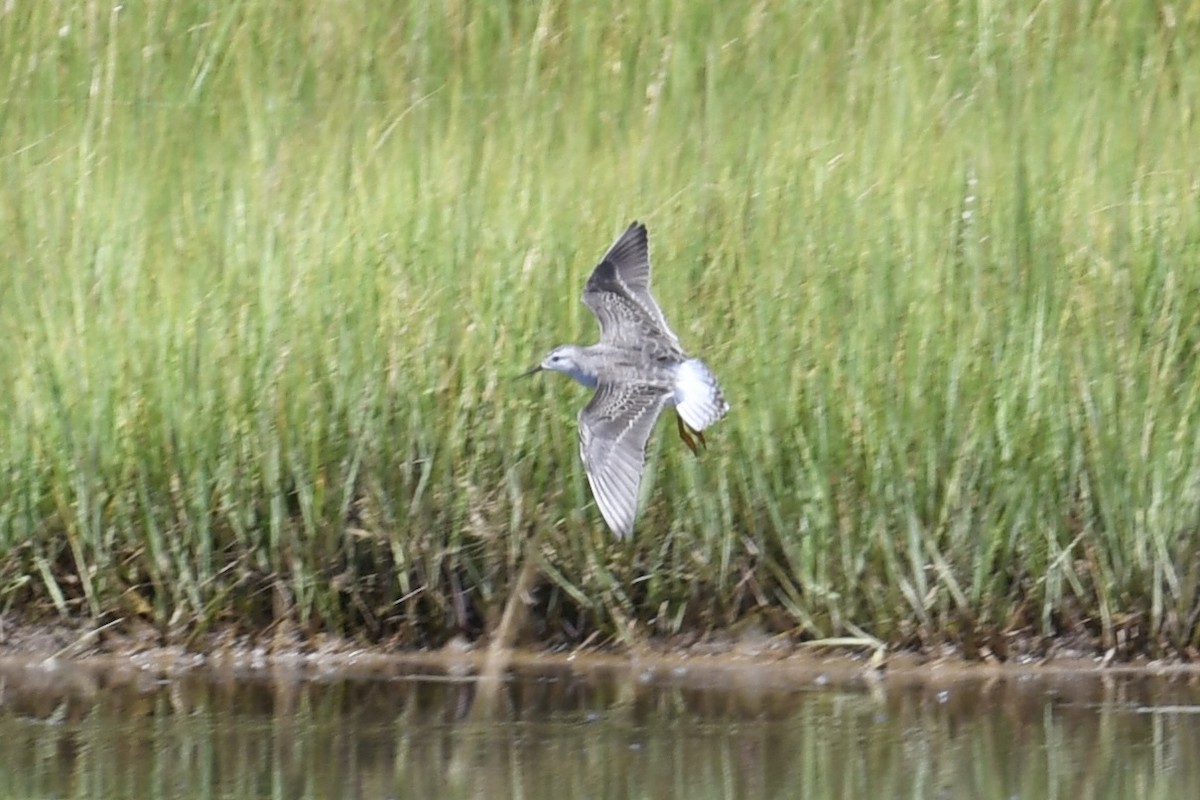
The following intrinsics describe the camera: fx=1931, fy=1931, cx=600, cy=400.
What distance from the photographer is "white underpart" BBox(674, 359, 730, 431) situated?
4410 millimetres

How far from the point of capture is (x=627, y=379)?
4551mm

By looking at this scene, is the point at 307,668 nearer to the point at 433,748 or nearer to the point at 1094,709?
the point at 433,748

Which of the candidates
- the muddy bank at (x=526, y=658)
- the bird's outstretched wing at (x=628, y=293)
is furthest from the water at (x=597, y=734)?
the bird's outstretched wing at (x=628, y=293)

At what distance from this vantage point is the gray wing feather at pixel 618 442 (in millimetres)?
4238

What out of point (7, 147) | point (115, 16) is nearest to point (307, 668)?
point (7, 147)

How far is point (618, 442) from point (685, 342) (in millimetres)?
571

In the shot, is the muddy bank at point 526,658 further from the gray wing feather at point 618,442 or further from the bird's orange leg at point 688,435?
the gray wing feather at point 618,442

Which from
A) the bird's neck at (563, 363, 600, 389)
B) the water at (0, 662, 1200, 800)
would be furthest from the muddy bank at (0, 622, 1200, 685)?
the bird's neck at (563, 363, 600, 389)

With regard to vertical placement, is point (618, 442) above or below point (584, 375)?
below

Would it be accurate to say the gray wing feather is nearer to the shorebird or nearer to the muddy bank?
the shorebird

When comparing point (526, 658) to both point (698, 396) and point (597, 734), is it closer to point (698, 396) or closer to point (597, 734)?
point (597, 734)

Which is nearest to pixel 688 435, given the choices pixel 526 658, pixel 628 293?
pixel 628 293

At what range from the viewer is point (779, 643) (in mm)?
4891

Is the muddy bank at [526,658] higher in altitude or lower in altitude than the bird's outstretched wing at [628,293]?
lower
